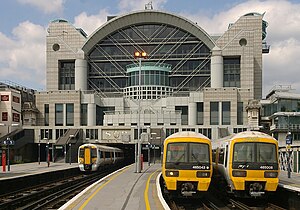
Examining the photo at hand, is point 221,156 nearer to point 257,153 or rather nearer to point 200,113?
point 257,153

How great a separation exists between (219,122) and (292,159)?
5169 cm

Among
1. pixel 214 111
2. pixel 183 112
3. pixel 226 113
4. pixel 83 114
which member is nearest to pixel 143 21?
pixel 183 112

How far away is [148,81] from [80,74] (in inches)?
710

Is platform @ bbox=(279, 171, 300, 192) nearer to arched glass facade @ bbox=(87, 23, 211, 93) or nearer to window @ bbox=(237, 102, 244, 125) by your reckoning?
window @ bbox=(237, 102, 244, 125)

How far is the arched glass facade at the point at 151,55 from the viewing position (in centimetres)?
11294

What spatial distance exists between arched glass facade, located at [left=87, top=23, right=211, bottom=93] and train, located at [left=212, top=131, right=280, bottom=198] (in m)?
89.4

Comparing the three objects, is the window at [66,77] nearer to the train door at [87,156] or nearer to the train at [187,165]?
the train door at [87,156]

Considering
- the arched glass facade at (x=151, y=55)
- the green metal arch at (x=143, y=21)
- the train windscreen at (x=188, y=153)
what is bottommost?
the train windscreen at (x=188, y=153)

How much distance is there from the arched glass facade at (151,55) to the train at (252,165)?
89.4m

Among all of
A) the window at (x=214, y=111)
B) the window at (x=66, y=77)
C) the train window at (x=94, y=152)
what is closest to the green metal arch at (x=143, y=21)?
the window at (x=66, y=77)

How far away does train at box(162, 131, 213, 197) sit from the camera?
71.5 feet

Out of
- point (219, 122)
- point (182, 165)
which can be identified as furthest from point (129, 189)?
point (219, 122)

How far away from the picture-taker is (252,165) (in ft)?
70.8

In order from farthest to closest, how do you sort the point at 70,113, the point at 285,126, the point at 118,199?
the point at 70,113, the point at 285,126, the point at 118,199
